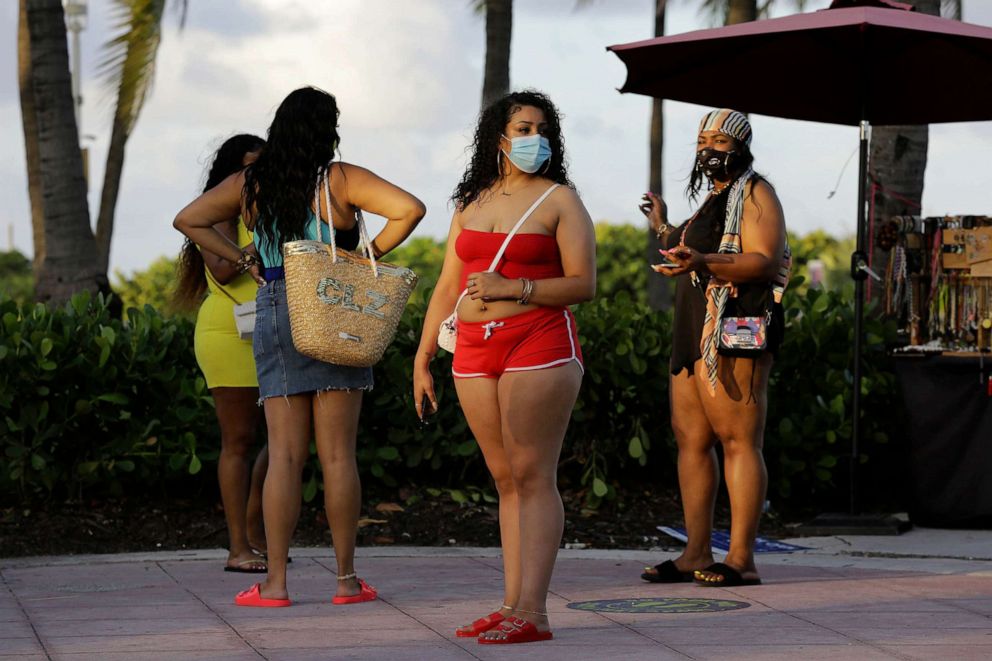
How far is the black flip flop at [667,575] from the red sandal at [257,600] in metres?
1.64

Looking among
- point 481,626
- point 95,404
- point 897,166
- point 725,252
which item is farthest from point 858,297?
point 95,404

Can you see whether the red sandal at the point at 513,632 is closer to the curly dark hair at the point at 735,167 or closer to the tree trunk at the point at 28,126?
the curly dark hair at the point at 735,167

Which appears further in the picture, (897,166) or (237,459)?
(897,166)

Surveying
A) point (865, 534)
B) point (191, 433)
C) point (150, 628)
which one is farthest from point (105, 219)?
point (150, 628)

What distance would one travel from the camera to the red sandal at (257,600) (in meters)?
6.09

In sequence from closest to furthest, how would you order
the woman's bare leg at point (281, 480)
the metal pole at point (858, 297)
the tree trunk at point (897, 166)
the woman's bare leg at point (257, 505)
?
1. the woman's bare leg at point (281, 480)
2. the woman's bare leg at point (257, 505)
3. the metal pole at point (858, 297)
4. the tree trunk at point (897, 166)

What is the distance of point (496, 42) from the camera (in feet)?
43.9

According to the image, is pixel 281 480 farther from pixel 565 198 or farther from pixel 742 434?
pixel 742 434

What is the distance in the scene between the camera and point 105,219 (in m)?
20.9

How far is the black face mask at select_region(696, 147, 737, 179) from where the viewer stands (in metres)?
6.57

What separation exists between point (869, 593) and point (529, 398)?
2.10 meters

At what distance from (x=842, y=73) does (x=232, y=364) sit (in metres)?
4.03

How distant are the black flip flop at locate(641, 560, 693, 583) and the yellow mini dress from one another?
1975 millimetres

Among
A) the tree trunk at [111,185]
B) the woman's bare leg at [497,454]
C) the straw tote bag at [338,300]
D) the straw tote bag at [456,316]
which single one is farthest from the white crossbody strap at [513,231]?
the tree trunk at [111,185]
